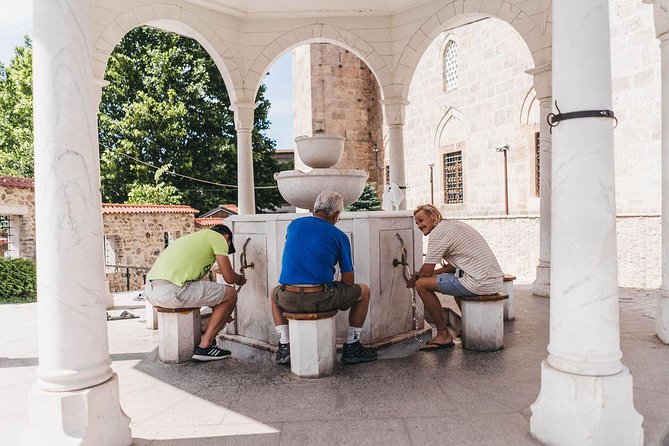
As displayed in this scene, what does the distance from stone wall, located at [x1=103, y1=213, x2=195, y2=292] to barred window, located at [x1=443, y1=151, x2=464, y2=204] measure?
9733 millimetres

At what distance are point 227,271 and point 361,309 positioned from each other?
1.20m

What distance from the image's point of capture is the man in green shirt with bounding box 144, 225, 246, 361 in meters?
Result: 4.29

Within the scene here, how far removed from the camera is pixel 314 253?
3912 mm

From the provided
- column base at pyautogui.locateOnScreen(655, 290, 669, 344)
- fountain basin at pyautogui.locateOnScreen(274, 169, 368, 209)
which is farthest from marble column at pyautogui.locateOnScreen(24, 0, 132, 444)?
column base at pyautogui.locateOnScreen(655, 290, 669, 344)

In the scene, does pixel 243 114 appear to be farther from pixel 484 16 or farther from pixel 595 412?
pixel 595 412

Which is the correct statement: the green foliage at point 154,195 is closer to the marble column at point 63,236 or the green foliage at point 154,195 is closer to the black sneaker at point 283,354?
the black sneaker at point 283,354

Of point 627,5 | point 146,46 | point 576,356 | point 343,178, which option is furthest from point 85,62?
point 146,46

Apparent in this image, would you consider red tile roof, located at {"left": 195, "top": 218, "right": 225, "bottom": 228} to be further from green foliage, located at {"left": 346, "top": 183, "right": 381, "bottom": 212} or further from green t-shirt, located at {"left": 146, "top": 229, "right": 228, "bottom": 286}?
green t-shirt, located at {"left": 146, "top": 229, "right": 228, "bottom": 286}

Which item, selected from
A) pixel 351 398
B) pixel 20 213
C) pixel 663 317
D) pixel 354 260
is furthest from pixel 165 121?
pixel 663 317

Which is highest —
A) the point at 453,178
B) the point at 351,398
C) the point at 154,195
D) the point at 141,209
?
the point at 453,178

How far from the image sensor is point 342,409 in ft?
10.6

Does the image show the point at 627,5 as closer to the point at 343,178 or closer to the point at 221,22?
the point at 221,22

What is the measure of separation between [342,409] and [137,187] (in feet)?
61.2

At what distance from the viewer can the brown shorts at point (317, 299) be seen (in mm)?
3848
